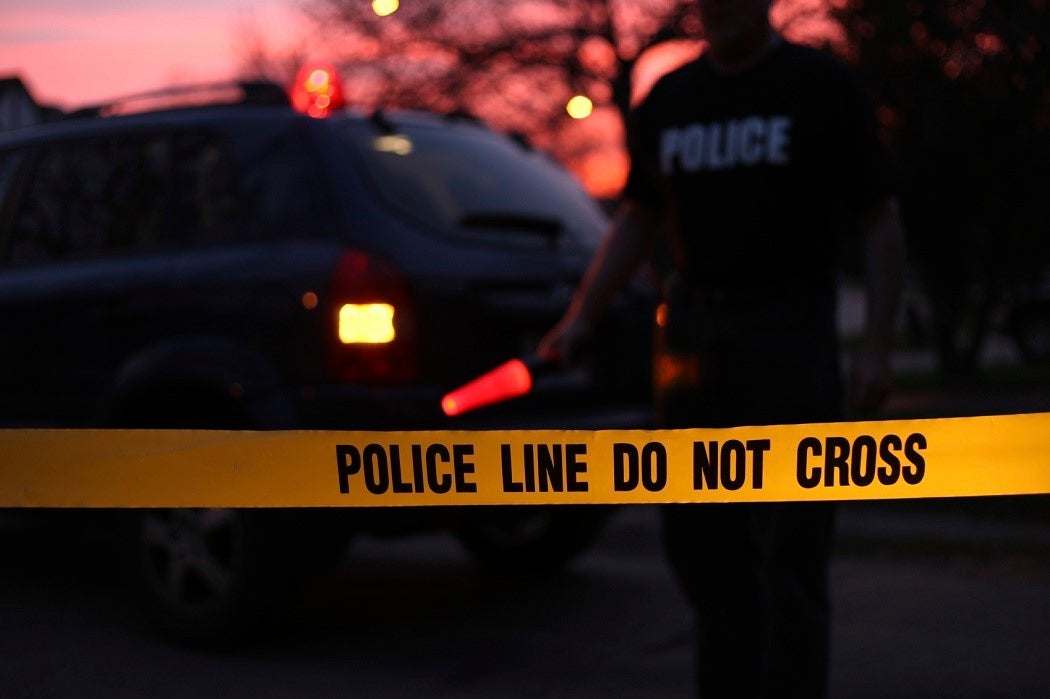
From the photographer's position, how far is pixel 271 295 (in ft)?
14.7

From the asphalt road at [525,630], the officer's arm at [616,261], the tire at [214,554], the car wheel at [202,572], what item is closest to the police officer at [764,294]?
the officer's arm at [616,261]

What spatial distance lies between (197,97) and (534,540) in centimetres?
216

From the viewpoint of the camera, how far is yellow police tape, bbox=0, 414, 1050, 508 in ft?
8.60

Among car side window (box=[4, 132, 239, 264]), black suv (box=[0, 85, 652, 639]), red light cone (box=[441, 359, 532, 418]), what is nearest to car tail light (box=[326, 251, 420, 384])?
black suv (box=[0, 85, 652, 639])

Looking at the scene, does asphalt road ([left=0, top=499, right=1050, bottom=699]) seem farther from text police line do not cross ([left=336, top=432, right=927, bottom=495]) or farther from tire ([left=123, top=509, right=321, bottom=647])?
text police line do not cross ([left=336, top=432, right=927, bottom=495])

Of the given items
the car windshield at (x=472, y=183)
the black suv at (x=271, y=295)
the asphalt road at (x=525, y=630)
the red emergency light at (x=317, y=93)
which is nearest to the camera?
the asphalt road at (x=525, y=630)

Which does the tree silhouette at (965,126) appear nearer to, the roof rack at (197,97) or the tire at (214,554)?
the roof rack at (197,97)

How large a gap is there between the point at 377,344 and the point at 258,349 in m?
0.42

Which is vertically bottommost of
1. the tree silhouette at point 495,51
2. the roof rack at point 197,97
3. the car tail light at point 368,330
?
the tree silhouette at point 495,51

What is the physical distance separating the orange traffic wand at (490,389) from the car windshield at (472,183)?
519mm

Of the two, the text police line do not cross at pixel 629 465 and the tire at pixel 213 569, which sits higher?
the text police line do not cross at pixel 629 465

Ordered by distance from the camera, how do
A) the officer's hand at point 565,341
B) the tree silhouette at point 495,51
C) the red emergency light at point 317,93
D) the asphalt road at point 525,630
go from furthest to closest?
the tree silhouette at point 495,51
the red emergency light at point 317,93
the asphalt road at point 525,630
the officer's hand at point 565,341

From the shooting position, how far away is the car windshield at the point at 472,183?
4695 millimetres

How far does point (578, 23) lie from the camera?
824 inches
